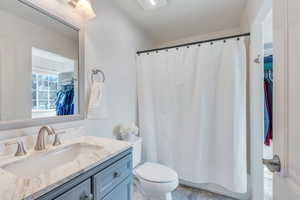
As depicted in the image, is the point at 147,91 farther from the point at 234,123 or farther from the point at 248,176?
the point at 248,176

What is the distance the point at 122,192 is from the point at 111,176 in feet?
0.63

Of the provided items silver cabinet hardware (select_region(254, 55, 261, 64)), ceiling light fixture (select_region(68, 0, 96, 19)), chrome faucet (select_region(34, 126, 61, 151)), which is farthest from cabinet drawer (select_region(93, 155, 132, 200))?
silver cabinet hardware (select_region(254, 55, 261, 64))

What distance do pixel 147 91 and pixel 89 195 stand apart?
1.57 meters

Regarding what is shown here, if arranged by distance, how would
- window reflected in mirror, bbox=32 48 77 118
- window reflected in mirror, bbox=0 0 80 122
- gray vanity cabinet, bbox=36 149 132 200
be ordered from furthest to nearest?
window reflected in mirror, bbox=32 48 77 118, window reflected in mirror, bbox=0 0 80 122, gray vanity cabinet, bbox=36 149 132 200

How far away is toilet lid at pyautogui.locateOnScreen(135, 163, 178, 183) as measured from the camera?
145 centimetres

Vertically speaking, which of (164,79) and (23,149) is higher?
(164,79)

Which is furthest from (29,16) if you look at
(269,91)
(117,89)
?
(269,91)

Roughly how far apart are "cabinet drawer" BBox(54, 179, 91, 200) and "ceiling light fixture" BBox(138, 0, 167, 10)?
5.98ft

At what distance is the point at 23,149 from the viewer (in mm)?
915

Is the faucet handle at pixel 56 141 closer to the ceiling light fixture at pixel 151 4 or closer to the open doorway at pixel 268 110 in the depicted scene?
the ceiling light fixture at pixel 151 4

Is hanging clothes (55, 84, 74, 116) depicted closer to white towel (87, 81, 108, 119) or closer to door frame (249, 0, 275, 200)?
white towel (87, 81, 108, 119)

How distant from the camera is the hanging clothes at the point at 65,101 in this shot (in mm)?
1233

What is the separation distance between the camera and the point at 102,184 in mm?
868

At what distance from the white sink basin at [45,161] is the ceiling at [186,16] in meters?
1.67
